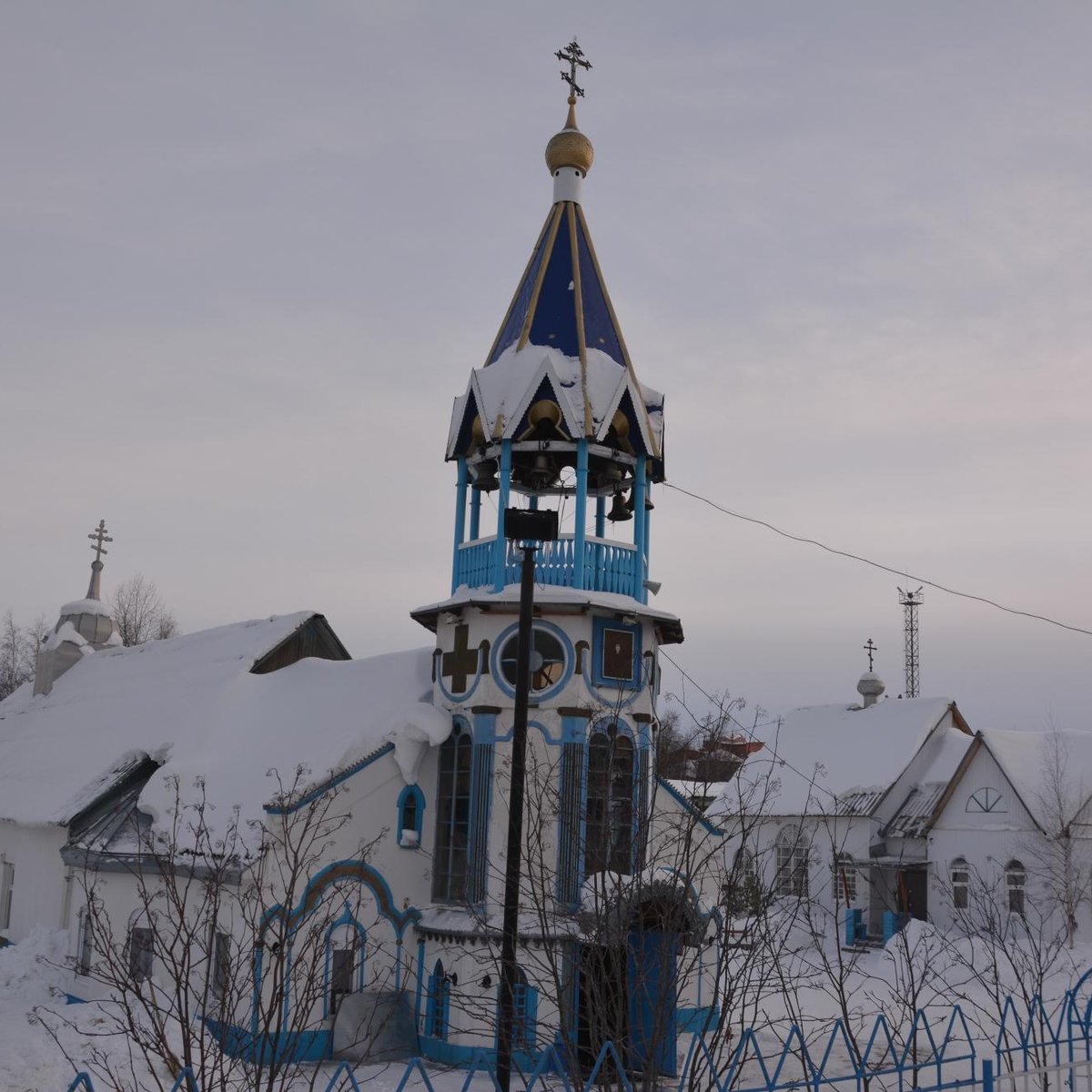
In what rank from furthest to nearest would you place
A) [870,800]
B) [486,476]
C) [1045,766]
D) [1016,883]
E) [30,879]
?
[870,800]
[1045,766]
[1016,883]
[30,879]
[486,476]

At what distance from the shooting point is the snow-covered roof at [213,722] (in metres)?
19.5

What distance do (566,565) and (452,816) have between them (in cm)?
443

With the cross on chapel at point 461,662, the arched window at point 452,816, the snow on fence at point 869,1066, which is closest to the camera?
the snow on fence at point 869,1066

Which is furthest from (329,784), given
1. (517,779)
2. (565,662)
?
(517,779)

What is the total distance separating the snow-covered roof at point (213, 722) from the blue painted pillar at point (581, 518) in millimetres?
3543

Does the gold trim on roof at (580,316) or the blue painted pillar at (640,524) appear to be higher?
the gold trim on roof at (580,316)

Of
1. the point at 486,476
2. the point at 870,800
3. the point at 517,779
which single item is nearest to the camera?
the point at 517,779

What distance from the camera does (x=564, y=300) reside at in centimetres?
1978

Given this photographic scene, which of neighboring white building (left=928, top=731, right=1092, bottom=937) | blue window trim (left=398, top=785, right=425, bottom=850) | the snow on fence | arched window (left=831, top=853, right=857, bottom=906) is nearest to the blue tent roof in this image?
blue window trim (left=398, top=785, right=425, bottom=850)

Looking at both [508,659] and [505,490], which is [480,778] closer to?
[508,659]

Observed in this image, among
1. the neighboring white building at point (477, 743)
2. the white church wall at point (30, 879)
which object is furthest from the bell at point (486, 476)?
the white church wall at point (30, 879)

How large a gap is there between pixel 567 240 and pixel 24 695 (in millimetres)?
21740

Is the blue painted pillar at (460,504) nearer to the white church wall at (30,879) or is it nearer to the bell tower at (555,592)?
the bell tower at (555,592)

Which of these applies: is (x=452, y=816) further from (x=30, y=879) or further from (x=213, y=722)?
(x=30, y=879)
